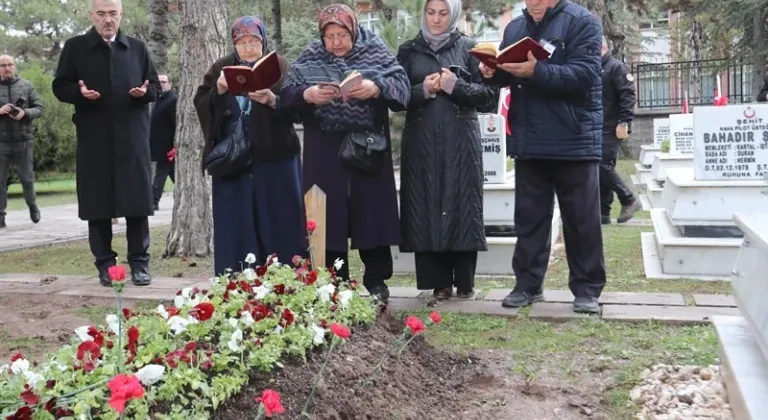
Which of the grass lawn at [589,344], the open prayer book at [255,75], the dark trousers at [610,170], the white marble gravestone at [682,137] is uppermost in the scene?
the open prayer book at [255,75]

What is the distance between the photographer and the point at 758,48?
22.2m

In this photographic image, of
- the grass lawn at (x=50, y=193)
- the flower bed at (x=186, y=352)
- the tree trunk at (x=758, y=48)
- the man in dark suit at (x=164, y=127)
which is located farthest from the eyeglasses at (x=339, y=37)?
the tree trunk at (x=758, y=48)

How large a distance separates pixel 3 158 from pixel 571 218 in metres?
8.84

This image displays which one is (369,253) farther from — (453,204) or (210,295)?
(210,295)

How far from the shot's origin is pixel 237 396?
268 cm

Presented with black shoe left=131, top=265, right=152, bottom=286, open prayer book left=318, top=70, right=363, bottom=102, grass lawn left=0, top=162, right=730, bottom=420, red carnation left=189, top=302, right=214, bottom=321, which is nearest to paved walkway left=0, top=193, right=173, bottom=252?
black shoe left=131, top=265, right=152, bottom=286

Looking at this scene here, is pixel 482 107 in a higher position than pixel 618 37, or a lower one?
lower

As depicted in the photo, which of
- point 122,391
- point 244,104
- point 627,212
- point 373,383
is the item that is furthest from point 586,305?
point 627,212

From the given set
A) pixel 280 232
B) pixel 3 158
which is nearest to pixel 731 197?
pixel 280 232

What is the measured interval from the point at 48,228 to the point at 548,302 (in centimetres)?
776

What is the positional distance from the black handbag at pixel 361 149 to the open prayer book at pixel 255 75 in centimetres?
56

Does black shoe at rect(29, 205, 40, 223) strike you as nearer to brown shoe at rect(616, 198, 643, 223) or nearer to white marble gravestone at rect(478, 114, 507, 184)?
white marble gravestone at rect(478, 114, 507, 184)

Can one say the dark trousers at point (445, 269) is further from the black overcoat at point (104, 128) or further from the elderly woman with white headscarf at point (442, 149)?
the black overcoat at point (104, 128)

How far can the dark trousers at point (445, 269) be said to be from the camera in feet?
17.1
